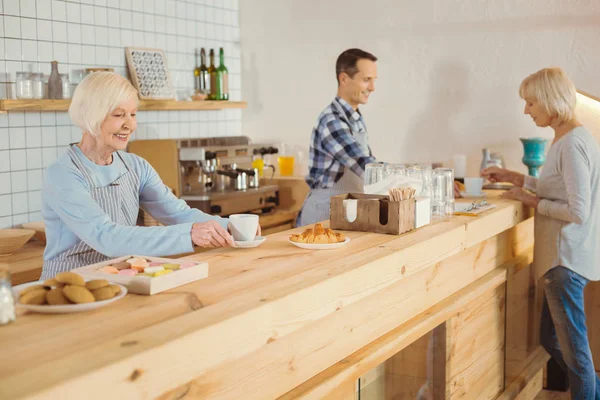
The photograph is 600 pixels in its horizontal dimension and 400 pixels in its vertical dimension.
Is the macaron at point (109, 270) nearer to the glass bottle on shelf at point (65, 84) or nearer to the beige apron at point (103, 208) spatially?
the beige apron at point (103, 208)

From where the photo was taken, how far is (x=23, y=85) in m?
3.80

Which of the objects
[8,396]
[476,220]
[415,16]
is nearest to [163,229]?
[8,396]

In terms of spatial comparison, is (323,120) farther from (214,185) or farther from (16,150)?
(16,150)

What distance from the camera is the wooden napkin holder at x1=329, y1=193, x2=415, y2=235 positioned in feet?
8.73

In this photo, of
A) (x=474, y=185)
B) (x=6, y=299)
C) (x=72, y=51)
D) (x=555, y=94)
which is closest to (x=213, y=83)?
(x=72, y=51)

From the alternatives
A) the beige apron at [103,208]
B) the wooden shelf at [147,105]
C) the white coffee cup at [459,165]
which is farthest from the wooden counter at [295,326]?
the wooden shelf at [147,105]

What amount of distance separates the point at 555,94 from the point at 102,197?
2127 mm

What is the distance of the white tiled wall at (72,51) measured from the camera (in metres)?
3.90

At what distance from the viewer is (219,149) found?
15.3 ft

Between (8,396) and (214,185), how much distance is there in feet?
11.7

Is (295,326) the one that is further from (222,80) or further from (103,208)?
(222,80)

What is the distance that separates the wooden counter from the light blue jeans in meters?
0.26

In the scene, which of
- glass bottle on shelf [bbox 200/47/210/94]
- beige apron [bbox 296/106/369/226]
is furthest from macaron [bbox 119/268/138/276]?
glass bottle on shelf [bbox 200/47/210/94]

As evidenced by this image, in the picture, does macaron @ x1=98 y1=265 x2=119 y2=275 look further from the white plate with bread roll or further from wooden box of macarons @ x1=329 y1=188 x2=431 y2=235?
wooden box of macarons @ x1=329 y1=188 x2=431 y2=235
